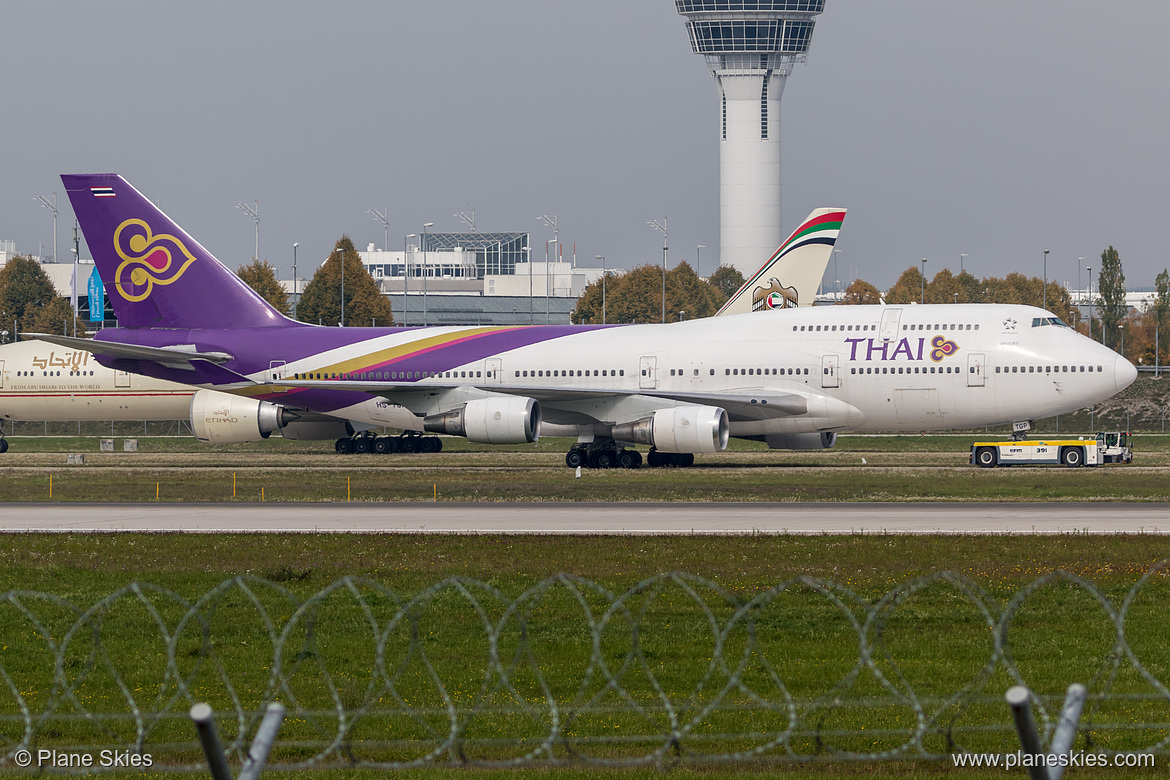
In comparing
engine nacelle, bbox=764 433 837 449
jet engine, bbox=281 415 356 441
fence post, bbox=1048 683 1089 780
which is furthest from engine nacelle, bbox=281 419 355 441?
fence post, bbox=1048 683 1089 780

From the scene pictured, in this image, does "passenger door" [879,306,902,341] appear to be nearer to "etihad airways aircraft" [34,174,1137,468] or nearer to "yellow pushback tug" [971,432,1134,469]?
"etihad airways aircraft" [34,174,1137,468]

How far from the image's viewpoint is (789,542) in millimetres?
26047

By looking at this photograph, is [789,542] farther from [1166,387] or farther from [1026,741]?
[1166,387]

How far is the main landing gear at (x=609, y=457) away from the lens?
157ft

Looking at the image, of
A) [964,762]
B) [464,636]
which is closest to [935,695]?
[964,762]

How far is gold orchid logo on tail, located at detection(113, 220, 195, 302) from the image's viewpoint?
51.9m

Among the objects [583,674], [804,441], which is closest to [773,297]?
[804,441]

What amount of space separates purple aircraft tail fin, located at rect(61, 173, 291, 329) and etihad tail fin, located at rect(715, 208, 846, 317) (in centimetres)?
2300

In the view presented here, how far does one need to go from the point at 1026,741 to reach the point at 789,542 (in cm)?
1953

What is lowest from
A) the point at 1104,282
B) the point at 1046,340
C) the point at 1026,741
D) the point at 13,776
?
the point at 13,776

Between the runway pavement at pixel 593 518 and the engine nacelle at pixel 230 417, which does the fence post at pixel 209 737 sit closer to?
the runway pavement at pixel 593 518

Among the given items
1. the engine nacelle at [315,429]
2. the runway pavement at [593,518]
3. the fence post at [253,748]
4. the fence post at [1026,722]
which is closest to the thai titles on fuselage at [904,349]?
the runway pavement at [593,518]

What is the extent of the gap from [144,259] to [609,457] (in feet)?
66.3

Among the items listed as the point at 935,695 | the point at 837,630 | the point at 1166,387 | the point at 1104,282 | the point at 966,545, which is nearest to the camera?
the point at 935,695
